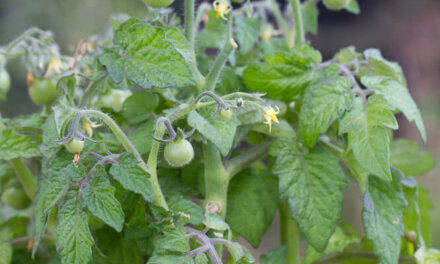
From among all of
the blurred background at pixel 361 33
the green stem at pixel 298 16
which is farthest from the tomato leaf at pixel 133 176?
the blurred background at pixel 361 33

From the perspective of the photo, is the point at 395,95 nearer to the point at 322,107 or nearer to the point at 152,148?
the point at 322,107

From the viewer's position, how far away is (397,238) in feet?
2.21

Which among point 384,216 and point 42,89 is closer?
point 384,216

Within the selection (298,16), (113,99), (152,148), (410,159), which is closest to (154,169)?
(152,148)

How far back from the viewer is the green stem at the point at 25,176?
0.73 meters

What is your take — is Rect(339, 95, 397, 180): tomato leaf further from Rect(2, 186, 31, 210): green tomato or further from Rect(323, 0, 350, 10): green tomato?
Rect(2, 186, 31, 210): green tomato

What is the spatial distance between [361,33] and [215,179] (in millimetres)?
2825

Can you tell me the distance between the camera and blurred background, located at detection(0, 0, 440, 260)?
274 cm

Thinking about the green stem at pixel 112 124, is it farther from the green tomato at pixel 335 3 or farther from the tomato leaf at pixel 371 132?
the green tomato at pixel 335 3

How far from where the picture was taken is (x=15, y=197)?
809 mm

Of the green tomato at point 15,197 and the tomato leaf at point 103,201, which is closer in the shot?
the tomato leaf at point 103,201

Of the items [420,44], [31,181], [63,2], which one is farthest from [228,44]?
[420,44]

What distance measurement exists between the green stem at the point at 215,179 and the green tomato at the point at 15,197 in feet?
1.00

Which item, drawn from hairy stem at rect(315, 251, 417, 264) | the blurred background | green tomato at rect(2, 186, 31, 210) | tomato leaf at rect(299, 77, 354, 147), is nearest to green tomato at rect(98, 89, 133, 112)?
green tomato at rect(2, 186, 31, 210)
